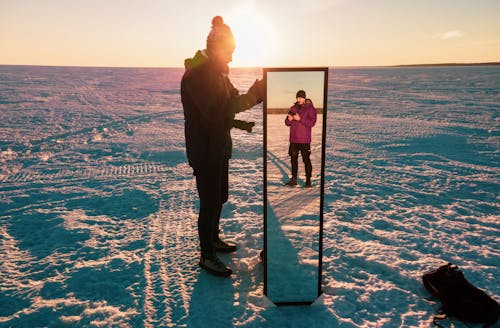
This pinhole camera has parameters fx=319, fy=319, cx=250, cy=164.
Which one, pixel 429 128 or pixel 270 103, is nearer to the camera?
pixel 270 103

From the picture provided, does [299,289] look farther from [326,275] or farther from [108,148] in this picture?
[108,148]

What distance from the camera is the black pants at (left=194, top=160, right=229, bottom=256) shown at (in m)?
2.60

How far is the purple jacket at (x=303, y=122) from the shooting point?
2156mm

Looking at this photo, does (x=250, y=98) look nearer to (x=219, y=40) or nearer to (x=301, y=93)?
(x=301, y=93)

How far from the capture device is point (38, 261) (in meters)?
3.03

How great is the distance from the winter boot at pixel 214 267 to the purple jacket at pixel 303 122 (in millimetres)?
1302

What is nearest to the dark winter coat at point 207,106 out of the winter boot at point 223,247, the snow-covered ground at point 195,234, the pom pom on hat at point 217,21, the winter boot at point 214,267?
the pom pom on hat at point 217,21

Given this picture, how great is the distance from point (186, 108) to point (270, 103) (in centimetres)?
71

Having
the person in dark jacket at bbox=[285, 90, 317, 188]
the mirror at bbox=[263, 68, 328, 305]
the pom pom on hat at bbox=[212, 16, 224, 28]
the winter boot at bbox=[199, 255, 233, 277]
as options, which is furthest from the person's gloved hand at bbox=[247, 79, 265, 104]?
the winter boot at bbox=[199, 255, 233, 277]

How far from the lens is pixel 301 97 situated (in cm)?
212

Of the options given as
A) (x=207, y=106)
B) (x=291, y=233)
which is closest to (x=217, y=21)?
(x=207, y=106)

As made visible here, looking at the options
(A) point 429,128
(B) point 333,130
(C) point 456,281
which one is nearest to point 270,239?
(C) point 456,281

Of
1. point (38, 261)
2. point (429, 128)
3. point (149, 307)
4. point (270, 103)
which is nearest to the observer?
point (270, 103)

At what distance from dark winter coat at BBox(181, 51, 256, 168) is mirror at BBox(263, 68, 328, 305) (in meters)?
0.25
